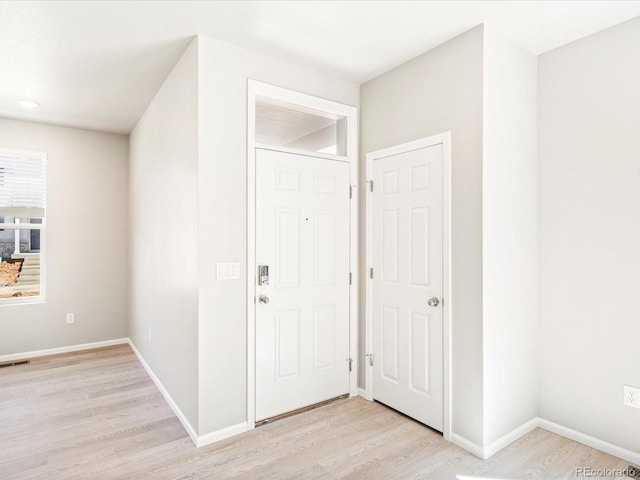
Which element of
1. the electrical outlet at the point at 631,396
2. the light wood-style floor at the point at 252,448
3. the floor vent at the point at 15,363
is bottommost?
the light wood-style floor at the point at 252,448

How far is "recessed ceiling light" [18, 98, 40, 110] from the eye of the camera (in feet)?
11.8

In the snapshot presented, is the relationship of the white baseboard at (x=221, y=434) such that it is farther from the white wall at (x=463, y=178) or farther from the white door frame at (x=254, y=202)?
the white wall at (x=463, y=178)

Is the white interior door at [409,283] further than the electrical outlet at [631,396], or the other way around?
the white interior door at [409,283]

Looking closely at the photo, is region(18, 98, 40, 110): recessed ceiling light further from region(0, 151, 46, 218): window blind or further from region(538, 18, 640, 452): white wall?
region(538, 18, 640, 452): white wall

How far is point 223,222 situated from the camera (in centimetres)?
256

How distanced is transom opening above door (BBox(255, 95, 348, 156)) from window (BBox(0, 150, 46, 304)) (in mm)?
3210

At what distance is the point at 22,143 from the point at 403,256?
4.43 m

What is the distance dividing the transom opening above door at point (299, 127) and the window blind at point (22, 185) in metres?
3.22

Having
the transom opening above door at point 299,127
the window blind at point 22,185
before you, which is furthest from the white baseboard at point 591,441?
the window blind at point 22,185

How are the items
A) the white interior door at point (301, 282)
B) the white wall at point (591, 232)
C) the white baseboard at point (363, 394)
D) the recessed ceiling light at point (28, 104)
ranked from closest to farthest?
the white wall at point (591, 232)
the white interior door at point (301, 282)
the white baseboard at point (363, 394)
the recessed ceiling light at point (28, 104)

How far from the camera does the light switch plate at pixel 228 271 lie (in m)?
2.53

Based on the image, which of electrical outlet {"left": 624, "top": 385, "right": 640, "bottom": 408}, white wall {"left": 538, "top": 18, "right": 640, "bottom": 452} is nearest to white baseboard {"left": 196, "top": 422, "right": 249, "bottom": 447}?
white wall {"left": 538, "top": 18, "right": 640, "bottom": 452}

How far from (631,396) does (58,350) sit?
18.0 feet

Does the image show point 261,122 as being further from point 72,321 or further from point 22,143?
point 72,321
